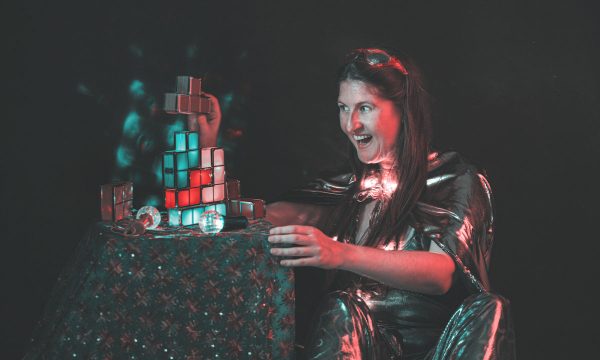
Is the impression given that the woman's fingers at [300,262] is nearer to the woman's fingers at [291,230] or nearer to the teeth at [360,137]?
the woman's fingers at [291,230]

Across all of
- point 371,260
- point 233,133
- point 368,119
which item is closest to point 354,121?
point 368,119

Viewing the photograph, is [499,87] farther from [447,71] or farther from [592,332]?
[592,332]

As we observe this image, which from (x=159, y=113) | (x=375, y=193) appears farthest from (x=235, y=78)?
(x=375, y=193)

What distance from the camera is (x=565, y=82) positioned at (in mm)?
2752

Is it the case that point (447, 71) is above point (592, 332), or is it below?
above

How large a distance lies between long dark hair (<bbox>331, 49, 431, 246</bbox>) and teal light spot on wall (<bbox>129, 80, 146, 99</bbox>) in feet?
2.11

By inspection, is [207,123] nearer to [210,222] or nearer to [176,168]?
[176,168]

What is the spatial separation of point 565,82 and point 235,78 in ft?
3.81

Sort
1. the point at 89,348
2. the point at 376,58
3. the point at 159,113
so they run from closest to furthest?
the point at 89,348, the point at 376,58, the point at 159,113

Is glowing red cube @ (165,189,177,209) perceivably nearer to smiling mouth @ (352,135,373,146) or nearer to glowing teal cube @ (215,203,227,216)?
glowing teal cube @ (215,203,227,216)

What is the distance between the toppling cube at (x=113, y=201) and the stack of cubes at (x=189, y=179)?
118 millimetres

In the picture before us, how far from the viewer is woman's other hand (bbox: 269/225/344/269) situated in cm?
177

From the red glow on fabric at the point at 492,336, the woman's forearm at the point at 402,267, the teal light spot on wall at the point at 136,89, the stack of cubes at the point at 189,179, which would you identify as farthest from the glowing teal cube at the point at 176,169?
the red glow on fabric at the point at 492,336

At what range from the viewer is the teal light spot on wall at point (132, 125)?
2.40 m
